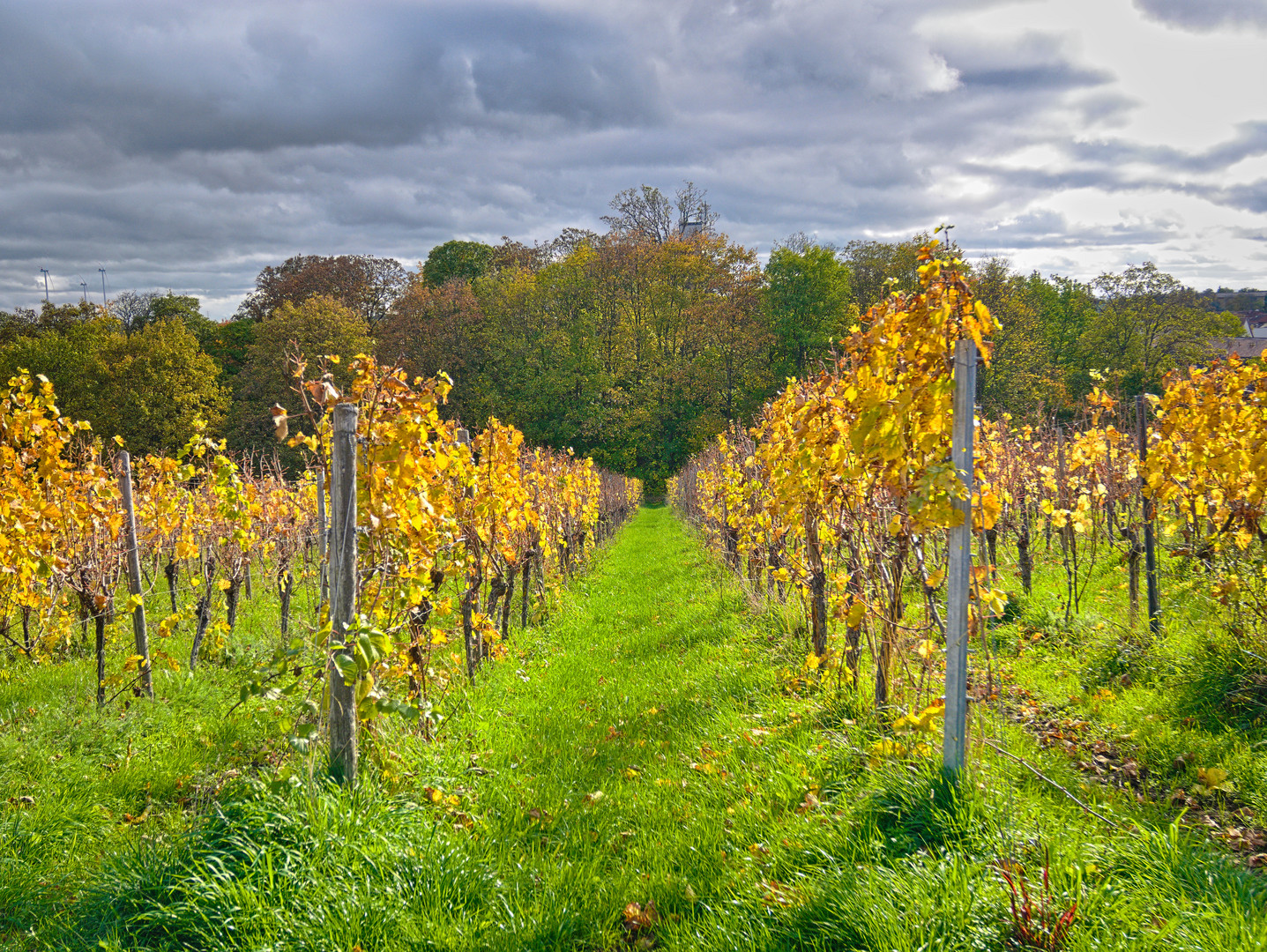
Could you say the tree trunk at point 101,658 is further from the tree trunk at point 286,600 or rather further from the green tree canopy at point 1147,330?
the green tree canopy at point 1147,330

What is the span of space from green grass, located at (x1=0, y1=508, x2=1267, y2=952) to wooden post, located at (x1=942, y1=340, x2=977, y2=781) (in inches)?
6.8

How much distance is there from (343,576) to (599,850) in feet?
5.88

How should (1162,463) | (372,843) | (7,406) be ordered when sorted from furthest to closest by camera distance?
(1162,463), (7,406), (372,843)

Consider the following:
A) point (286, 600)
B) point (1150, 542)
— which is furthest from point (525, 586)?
point (1150, 542)

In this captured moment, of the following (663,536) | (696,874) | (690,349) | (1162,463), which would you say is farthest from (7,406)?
(690,349)

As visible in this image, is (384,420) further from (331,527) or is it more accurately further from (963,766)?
(963,766)

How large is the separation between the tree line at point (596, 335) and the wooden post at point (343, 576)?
88.5 ft

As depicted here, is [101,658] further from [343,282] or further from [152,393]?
[343,282]

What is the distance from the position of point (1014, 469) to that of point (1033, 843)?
774 cm

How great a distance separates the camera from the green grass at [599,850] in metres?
2.21

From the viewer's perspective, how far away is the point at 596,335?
39406 mm

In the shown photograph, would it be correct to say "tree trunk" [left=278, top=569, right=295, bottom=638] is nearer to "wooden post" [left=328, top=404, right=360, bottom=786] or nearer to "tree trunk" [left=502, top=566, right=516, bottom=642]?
"tree trunk" [left=502, top=566, right=516, bottom=642]

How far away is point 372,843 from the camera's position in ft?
9.03

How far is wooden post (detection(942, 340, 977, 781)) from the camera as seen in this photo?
2730 millimetres
